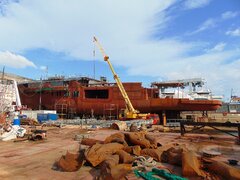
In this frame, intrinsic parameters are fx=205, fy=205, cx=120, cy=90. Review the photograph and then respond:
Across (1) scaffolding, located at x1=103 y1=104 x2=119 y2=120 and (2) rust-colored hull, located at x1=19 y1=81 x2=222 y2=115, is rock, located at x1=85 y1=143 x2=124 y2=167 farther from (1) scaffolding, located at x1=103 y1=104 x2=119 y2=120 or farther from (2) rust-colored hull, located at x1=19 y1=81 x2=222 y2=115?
(1) scaffolding, located at x1=103 y1=104 x2=119 y2=120

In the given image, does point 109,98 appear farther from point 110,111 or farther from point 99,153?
point 99,153

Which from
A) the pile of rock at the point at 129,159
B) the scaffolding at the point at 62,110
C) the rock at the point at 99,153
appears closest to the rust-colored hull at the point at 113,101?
the scaffolding at the point at 62,110

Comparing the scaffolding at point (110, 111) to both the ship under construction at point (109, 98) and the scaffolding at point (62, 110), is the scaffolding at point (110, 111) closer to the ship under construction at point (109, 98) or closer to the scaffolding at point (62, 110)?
the ship under construction at point (109, 98)

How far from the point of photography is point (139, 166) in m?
6.50

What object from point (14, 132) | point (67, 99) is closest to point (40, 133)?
point (14, 132)

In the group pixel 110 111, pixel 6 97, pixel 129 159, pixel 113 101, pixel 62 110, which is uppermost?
pixel 6 97

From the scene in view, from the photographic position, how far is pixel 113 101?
3538 cm

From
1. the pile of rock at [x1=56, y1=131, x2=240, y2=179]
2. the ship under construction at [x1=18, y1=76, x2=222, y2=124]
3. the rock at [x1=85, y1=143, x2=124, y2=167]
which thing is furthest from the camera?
the ship under construction at [x1=18, y1=76, x2=222, y2=124]

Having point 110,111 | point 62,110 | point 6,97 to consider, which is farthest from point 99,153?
point 62,110

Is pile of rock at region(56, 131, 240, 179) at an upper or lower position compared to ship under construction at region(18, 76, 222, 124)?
lower

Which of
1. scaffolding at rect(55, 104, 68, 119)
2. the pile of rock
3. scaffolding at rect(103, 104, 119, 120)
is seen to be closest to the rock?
the pile of rock

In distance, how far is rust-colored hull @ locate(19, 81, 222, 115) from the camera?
3067cm

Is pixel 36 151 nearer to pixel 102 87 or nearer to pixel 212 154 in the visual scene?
pixel 212 154

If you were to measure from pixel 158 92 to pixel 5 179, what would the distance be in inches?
1183
